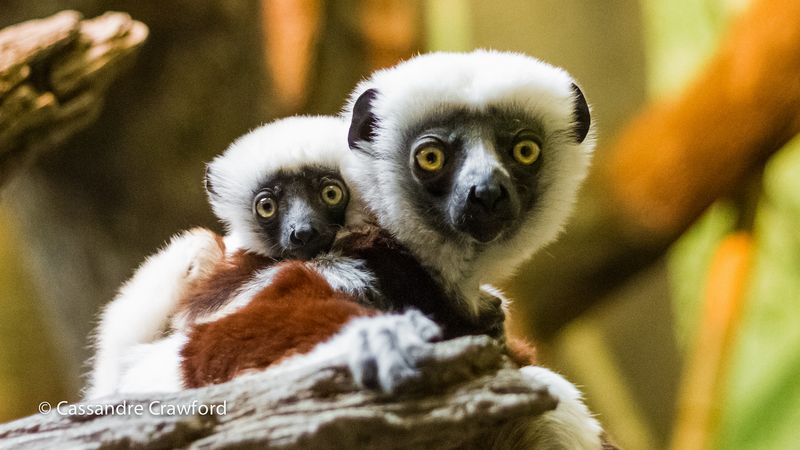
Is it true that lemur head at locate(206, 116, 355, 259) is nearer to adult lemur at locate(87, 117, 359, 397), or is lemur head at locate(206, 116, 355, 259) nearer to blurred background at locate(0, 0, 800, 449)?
adult lemur at locate(87, 117, 359, 397)

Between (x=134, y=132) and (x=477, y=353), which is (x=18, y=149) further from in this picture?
(x=477, y=353)

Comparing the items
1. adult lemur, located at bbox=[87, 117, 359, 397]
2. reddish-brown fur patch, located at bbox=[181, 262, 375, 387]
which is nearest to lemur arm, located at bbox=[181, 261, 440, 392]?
reddish-brown fur patch, located at bbox=[181, 262, 375, 387]

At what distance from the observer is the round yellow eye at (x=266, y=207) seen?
9.22 ft

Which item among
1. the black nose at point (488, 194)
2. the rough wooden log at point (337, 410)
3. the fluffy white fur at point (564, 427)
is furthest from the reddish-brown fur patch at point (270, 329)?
the fluffy white fur at point (564, 427)

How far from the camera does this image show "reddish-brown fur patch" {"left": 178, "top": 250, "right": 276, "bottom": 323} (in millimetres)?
2350

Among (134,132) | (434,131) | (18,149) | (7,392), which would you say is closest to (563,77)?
Result: (434,131)

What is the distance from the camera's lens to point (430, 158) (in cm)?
234

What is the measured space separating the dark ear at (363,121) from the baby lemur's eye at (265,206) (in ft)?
1.49

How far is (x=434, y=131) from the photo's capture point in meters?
2.36

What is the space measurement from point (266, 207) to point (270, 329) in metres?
1.01

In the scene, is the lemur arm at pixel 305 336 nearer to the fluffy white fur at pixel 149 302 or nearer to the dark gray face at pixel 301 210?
the dark gray face at pixel 301 210

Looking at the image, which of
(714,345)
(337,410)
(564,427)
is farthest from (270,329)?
(714,345)

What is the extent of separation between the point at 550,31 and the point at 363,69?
1.34 meters

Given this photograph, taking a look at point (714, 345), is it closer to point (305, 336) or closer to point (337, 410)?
point (305, 336)
